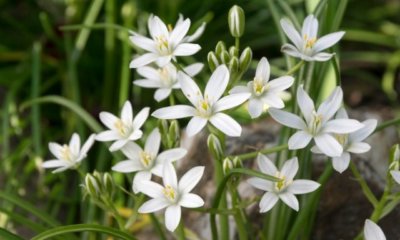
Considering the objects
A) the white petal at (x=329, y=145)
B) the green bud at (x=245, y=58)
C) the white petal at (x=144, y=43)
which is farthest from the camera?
the white petal at (x=144, y=43)

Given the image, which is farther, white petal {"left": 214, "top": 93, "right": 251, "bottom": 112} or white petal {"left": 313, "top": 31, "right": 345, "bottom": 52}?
white petal {"left": 313, "top": 31, "right": 345, "bottom": 52}

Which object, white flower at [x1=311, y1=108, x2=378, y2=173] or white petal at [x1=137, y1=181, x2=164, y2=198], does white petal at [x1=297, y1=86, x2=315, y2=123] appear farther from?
white petal at [x1=137, y1=181, x2=164, y2=198]

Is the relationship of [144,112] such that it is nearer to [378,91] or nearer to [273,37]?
[273,37]

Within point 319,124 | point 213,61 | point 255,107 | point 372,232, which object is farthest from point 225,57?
point 372,232

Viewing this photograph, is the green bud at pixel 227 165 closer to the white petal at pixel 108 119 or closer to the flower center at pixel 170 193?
the flower center at pixel 170 193

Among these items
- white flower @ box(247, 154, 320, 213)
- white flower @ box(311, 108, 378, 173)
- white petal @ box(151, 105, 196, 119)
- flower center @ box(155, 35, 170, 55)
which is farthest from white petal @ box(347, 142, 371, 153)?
flower center @ box(155, 35, 170, 55)

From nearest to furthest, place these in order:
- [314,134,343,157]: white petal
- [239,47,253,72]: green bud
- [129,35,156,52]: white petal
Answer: [314,134,343,157]: white petal < [239,47,253,72]: green bud < [129,35,156,52]: white petal

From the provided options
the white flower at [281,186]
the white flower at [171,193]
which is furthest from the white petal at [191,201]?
the white flower at [281,186]
